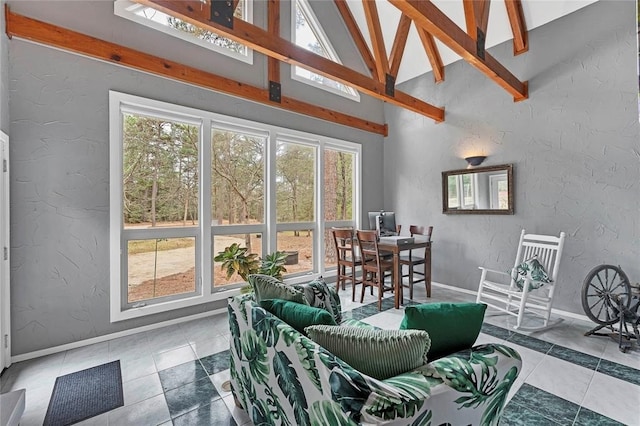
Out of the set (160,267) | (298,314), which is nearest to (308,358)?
(298,314)

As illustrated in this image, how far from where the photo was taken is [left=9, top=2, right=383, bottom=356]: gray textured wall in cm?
246

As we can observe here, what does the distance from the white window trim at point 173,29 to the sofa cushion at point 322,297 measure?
3165 millimetres

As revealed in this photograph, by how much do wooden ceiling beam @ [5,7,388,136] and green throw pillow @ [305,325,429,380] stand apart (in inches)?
Result: 132

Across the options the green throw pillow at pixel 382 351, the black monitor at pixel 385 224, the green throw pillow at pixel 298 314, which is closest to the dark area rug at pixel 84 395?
the green throw pillow at pixel 298 314

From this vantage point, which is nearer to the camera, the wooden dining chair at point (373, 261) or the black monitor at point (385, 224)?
the wooden dining chair at point (373, 261)

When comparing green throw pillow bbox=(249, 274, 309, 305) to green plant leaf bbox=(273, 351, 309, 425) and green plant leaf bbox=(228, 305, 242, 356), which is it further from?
green plant leaf bbox=(273, 351, 309, 425)

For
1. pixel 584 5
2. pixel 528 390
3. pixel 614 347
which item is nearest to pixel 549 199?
pixel 614 347

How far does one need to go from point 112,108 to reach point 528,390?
432 centimetres

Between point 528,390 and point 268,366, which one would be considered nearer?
point 268,366

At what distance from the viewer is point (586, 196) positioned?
324 centimetres

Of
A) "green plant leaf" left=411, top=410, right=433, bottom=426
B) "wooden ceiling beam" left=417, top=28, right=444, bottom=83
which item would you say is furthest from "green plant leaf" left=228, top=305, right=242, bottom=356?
"wooden ceiling beam" left=417, top=28, right=444, bottom=83

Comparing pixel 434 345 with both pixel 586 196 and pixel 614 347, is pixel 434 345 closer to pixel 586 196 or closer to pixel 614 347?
pixel 614 347

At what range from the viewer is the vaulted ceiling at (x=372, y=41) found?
234 centimetres

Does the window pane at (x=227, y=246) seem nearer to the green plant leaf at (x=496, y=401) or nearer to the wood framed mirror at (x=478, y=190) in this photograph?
the green plant leaf at (x=496, y=401)
